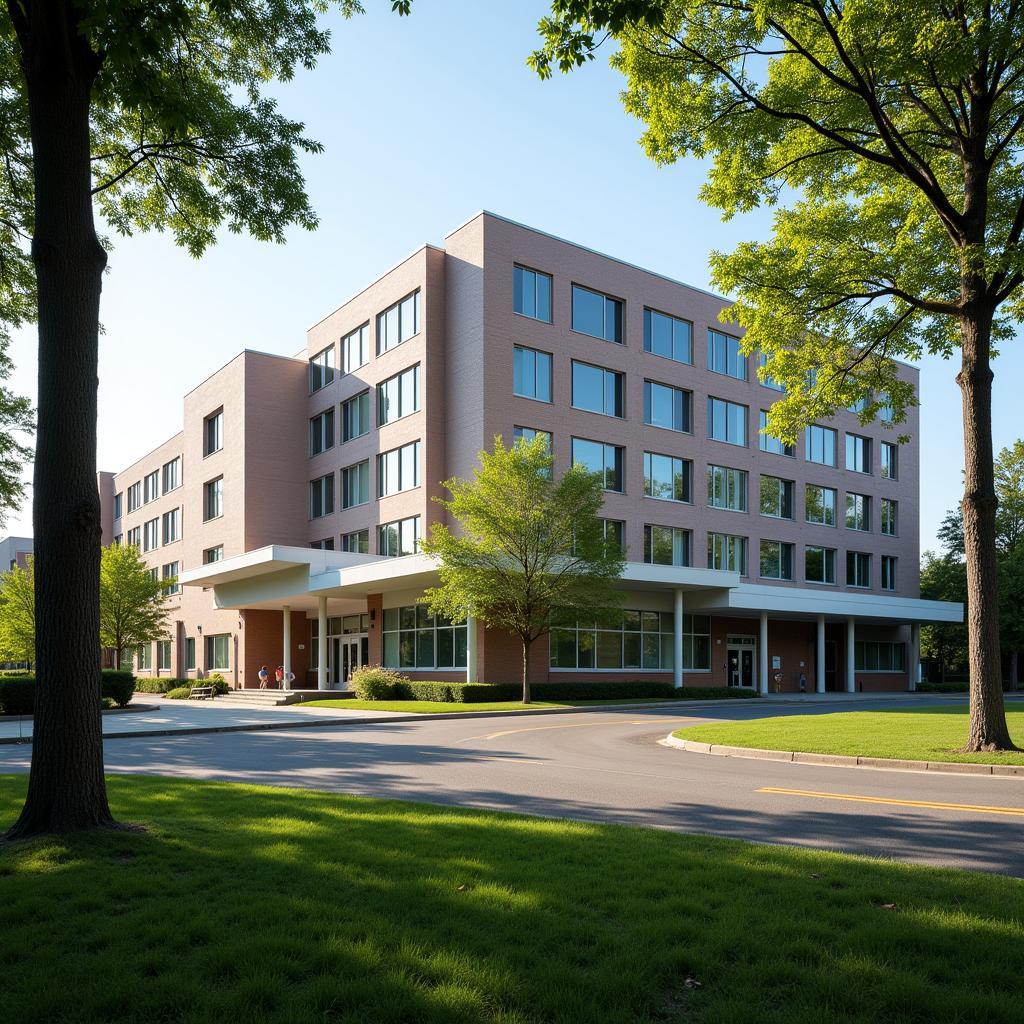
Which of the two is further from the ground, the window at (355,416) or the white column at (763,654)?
the window at (355,416)

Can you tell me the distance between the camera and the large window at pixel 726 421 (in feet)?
148

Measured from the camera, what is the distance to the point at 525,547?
3109 cm

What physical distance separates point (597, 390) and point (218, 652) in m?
27.5

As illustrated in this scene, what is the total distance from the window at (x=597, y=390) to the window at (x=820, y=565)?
15.4 meters

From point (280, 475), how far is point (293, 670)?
401 inches

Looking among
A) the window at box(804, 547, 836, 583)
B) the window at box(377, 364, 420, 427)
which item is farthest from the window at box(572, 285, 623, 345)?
the window at box(804, 547, 836, 583)

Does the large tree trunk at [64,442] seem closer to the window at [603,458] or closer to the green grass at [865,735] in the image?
the green grass at [865,735]

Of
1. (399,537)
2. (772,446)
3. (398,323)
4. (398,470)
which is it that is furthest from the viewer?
(772,446)

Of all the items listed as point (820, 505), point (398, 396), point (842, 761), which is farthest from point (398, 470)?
point (842, 761)

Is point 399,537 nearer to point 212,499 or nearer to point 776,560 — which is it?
point 212,499

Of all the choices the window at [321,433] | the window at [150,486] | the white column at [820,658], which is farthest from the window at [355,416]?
the window at [150,486]

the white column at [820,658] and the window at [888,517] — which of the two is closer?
the white column at [820,658]

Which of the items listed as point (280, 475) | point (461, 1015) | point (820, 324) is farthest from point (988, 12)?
point (280, 475)

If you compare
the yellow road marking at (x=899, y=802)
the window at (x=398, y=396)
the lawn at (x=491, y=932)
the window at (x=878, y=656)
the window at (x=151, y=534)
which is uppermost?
the window at (x=398, y=396)
